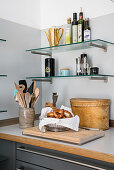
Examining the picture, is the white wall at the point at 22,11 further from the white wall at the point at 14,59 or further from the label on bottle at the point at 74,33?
the label on bottle at the point at 74,33

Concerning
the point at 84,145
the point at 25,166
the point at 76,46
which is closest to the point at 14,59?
the point at 76,46

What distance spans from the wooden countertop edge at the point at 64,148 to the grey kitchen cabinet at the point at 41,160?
0.14 ft

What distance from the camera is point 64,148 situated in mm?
1313

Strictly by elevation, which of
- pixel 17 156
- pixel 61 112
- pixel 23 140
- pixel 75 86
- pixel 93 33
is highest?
pixel 93 33

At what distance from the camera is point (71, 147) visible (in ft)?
4.22

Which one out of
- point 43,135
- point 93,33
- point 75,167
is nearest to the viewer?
point 75,167

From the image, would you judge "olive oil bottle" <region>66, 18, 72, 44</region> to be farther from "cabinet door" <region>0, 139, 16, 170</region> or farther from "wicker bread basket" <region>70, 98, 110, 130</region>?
"cabinet door" <region>0, 139, 16, 170</region>

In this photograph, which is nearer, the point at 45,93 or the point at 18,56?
the point at 18,56

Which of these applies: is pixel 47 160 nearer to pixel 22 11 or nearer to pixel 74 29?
pixel 74 29

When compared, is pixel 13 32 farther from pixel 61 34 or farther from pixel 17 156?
pixel 17 156

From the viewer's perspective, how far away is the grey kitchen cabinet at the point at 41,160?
124cm

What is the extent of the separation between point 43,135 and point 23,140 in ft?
0.51

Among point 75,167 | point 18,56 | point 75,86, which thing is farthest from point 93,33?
point 75,167

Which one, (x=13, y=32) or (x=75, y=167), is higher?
(x=13, y=32)
